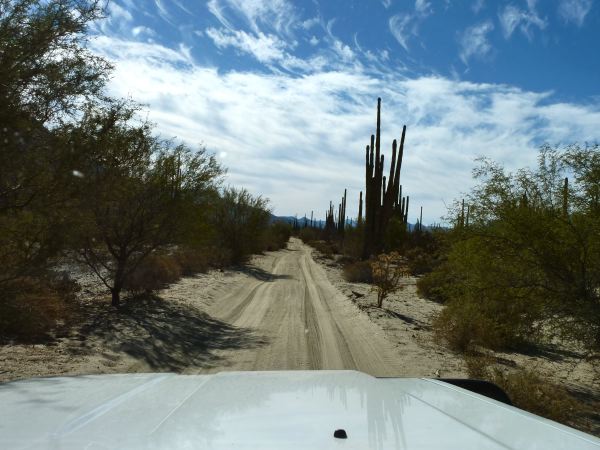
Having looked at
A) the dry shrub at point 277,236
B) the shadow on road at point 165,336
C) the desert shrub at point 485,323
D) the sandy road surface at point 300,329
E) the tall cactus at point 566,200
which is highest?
the dry shrub at point 277,236

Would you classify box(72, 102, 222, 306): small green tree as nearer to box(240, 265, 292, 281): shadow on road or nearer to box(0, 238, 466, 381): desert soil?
box(0, 238, 466, 381): desert soil

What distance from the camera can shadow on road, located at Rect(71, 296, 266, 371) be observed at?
1048 cm

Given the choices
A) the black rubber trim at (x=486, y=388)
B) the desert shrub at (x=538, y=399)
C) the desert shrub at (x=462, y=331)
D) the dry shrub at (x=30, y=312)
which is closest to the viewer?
the black rubber trim at (x=486, y=388)

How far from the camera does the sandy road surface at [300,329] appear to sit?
10020 millimetres

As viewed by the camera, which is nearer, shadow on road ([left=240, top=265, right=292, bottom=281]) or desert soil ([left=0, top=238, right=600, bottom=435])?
desert soil ([left=0, top=238, right=600, bottom=435])

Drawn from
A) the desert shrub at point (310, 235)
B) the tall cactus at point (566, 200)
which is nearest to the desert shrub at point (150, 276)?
the tall cactus at point (566, 200)

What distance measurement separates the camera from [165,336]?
41.5 ft

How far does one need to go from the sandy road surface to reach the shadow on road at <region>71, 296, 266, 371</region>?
0.47 m

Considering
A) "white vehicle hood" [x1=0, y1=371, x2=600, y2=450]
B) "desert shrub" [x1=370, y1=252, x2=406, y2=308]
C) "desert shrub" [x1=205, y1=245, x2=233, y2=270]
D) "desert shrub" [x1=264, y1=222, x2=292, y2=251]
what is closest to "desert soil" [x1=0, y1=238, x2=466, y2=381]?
"desert shrub" [x1=370, y1=252, x2=406, y2=308]

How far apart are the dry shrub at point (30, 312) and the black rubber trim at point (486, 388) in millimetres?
8776

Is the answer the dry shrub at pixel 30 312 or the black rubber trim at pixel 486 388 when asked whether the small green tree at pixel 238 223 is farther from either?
the black rubber trim at pixel 486 388

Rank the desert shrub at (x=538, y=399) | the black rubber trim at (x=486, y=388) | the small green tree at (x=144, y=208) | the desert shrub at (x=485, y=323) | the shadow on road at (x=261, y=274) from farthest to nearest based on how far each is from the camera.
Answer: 1. the shadow on road at (x=261, y=274)
2. the small green tree at (x=144, y=208)
3. the desert shrub at (x=485, y=323)
4. the desert shrub at (x=538, y=399)
5. the black rubber trim at (x=486, y=388)

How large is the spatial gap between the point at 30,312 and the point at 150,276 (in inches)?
351

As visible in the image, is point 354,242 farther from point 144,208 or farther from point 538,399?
point 538,399
